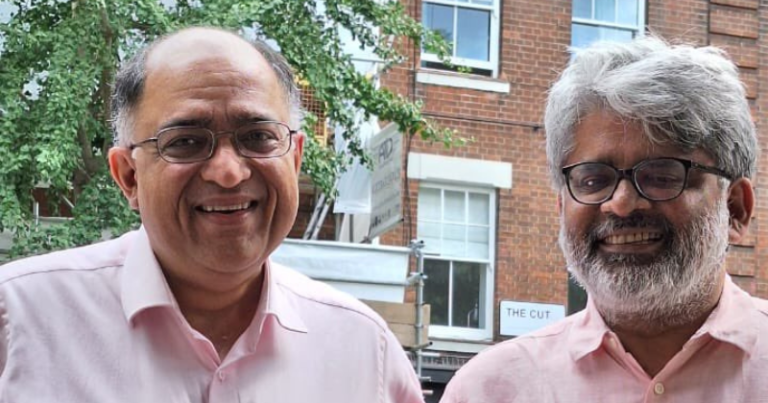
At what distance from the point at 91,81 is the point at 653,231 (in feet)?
22.9

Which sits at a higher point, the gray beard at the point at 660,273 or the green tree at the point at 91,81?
the green tree at the point at 91,81

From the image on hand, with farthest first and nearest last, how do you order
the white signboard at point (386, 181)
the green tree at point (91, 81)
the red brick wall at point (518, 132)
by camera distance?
the red brick wall at point (518, 132)
the white signboard at point (386, 181)
the green tree at point (91, 81)

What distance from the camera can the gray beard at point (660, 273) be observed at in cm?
298

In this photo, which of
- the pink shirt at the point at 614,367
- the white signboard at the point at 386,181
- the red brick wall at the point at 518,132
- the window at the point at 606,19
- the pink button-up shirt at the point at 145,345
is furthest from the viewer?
the window at the point at 606,19

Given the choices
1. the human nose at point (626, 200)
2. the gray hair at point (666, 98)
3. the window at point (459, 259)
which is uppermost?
the gray hair at point (666, 98)

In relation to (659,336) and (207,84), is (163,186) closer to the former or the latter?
(207,84)

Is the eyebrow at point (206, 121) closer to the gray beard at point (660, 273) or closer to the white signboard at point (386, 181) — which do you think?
the gray beard at point (660, 273)

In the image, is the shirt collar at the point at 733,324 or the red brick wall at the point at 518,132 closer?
the shirt collar at the point at 733,324

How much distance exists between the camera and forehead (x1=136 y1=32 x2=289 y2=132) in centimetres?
293

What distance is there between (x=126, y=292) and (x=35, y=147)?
6.48m

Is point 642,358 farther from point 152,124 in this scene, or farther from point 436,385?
point 436,385

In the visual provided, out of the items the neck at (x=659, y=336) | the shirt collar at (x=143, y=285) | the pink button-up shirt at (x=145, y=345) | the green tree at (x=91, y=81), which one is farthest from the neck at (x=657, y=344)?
the green tree at (x=91, y=81)

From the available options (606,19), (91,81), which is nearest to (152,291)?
(91,81)

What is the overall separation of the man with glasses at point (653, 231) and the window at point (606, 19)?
38.3 feet
